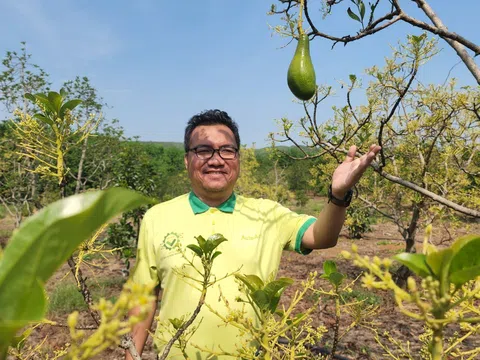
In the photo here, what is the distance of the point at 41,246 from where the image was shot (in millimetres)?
395

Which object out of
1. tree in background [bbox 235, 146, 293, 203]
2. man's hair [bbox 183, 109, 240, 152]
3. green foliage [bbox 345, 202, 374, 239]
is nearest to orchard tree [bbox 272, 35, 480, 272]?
man's hair [bbox 183, 109, 240, 152]

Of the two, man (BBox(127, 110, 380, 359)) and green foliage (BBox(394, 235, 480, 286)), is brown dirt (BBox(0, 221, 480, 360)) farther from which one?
green foliage (BBox(394, 235, 480, 286))

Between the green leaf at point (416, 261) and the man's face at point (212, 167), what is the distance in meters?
A: 1.60

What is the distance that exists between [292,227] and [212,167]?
0.58 metres

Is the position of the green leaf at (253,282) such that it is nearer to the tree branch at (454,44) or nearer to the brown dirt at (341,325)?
the tree branch at (454,44)

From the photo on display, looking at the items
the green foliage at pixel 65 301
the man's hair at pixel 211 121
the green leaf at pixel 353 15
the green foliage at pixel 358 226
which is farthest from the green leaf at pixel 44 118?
the green foliage at pixel 358 226

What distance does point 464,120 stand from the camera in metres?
5.39

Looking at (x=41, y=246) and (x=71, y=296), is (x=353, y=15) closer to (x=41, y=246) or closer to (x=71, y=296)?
(x=41, y=246)

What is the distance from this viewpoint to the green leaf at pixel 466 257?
0.53m

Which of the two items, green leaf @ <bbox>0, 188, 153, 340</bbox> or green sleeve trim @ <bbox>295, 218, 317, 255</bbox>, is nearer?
green leaf @ <bbox>0, 188, 153, 340</bbox>

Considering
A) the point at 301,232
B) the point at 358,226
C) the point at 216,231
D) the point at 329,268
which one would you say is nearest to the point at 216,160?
the point at 216,231

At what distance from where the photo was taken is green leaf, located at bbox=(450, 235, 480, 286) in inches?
20.7

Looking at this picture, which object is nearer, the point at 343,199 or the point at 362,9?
the point at 362,9

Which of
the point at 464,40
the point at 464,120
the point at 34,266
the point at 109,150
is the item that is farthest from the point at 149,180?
the point at 34,266
